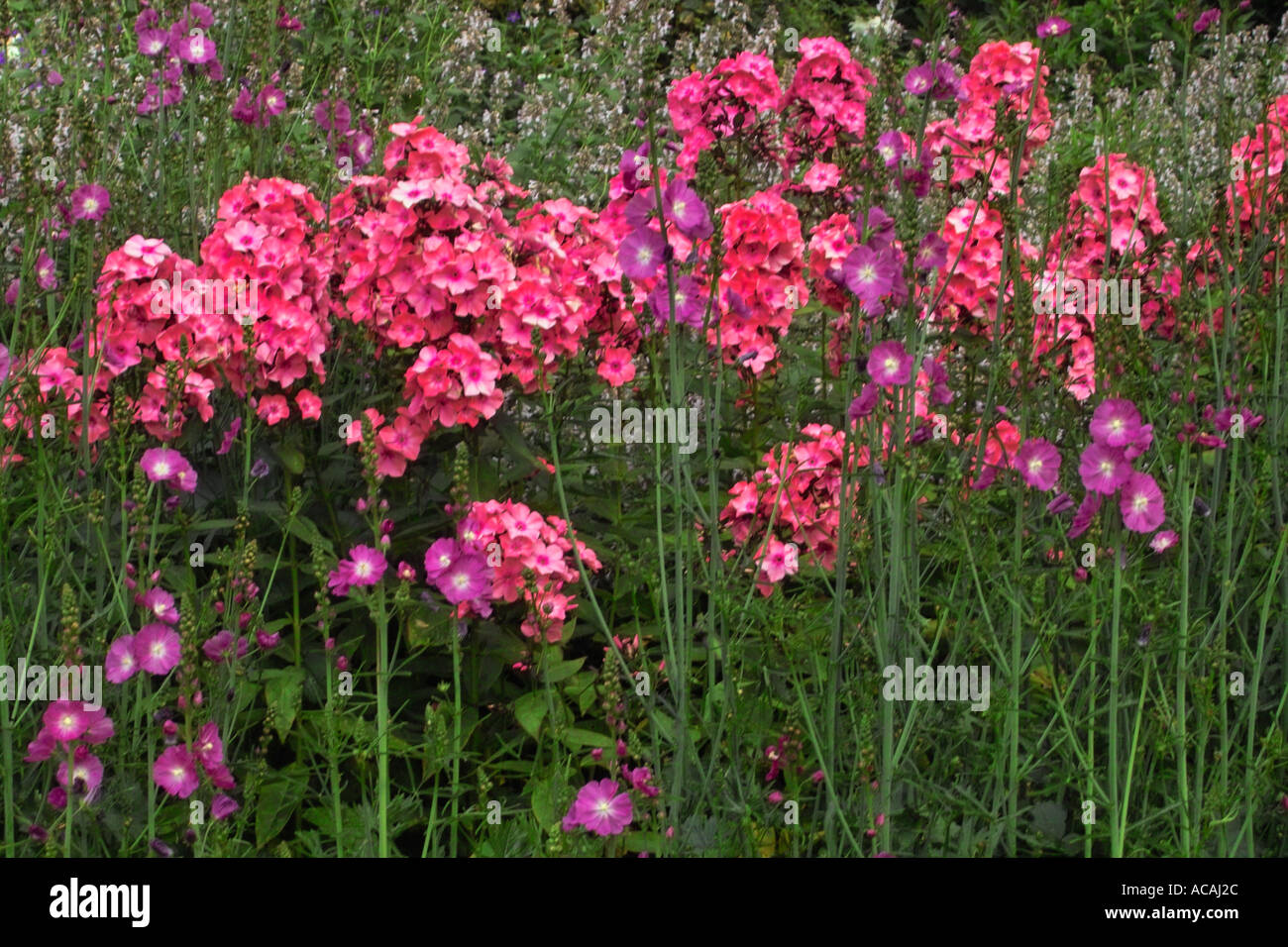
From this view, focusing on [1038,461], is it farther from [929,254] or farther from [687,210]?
[687,210]

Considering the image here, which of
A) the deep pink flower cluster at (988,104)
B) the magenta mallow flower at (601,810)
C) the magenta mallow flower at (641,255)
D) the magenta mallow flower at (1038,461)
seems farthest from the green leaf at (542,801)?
the deep pink flower cluster at (988,104)

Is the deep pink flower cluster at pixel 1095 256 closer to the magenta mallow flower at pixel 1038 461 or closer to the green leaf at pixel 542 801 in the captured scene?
the magenta mallow flower at pixel 1038 461

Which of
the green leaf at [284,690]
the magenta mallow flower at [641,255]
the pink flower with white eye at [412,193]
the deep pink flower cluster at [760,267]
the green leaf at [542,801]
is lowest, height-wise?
the green leaf at [542,801]

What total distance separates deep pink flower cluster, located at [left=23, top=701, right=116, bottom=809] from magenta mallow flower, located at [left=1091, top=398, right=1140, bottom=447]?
1.62 m

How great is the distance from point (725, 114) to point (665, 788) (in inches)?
75.2

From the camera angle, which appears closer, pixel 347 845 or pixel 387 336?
pixel 347 845

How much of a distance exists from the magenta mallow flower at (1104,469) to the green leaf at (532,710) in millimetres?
1437

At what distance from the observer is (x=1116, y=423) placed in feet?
7.82

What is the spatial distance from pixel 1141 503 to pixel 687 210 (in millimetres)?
946

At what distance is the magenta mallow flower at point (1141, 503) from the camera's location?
2.37 metres

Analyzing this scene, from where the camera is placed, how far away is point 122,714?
2848 millimetres

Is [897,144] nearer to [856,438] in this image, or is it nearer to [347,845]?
[856,438]
